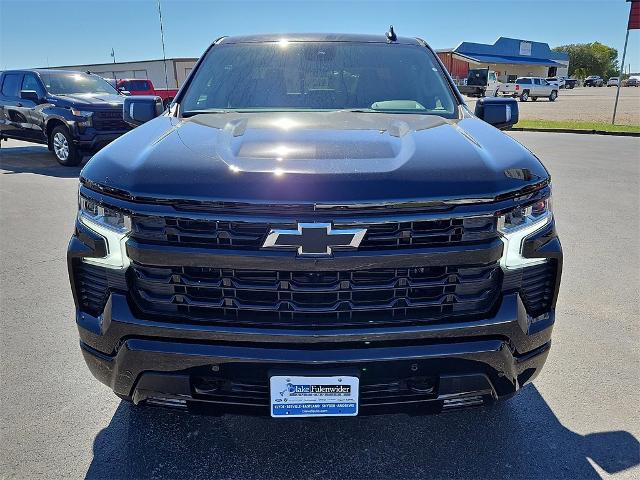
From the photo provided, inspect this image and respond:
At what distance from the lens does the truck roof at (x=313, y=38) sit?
3.47 metres

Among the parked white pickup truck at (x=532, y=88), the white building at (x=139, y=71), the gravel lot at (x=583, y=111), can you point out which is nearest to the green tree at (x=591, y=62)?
the parked white pickup truck at (x=532, y=88)

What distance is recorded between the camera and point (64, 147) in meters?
10.1

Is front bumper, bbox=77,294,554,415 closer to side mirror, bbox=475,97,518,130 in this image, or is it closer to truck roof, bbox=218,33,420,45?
side mirror, bbox=475,97,518,130

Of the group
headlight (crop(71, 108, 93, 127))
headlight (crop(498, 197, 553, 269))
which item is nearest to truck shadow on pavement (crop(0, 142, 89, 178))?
headlight (crop(71, 108, 93, 127))

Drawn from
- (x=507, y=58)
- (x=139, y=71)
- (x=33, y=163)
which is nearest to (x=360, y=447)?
(x=33, y=163)

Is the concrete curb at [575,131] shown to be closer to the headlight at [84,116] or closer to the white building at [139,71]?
the headlight at [84,116]

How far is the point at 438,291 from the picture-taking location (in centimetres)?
185

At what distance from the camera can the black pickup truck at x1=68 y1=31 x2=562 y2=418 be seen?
68.2 inches

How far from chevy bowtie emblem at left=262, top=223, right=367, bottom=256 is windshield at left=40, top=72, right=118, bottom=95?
10.6 metres

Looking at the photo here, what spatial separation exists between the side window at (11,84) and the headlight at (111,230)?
35.6 feet

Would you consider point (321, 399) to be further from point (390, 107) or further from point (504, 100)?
point (504, 100)

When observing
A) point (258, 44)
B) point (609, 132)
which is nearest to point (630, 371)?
point (258, 44)

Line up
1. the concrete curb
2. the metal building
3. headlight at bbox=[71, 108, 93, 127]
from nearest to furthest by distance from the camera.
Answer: headlight at bbox=[71, 108, 93, 127] → the concrete curb → the metal building

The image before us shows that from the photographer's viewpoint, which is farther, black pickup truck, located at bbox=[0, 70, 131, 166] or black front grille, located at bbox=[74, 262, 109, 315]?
black pickup truck, located at bbox=[0, 70, 131, 166]
